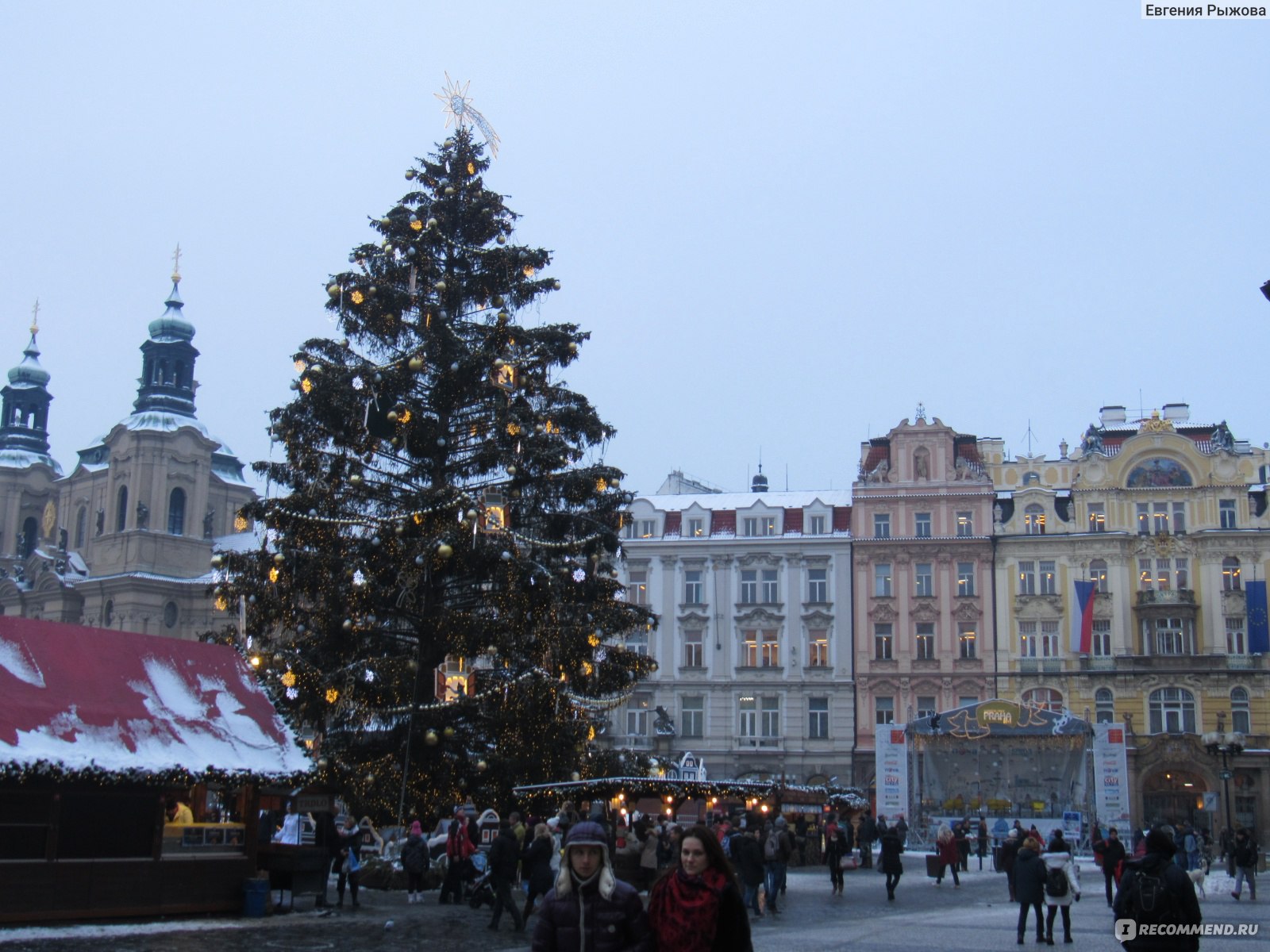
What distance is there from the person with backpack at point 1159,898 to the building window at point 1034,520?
1989 inches

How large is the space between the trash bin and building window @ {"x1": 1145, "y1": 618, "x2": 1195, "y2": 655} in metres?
44.6

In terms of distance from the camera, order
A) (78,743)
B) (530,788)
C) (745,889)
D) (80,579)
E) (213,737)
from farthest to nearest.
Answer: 1. (80,579)
2. (530,788)
3. (745,889)
4. (213,737)
5. (78,743)

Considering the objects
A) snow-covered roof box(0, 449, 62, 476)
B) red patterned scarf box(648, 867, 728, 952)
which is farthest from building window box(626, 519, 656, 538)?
snow-covered roof box(0, 449, 62, 476)

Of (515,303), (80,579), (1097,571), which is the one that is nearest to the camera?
(515,303)

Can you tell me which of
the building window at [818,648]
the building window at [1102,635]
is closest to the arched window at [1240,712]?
the building window at [1102,635]

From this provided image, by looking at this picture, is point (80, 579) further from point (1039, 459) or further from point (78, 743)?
point (78, 743)

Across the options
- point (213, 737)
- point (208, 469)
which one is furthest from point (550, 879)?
point (208, 469)

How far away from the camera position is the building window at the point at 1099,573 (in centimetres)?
5672

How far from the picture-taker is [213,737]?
19.0m

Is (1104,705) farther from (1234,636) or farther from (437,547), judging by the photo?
(437,547)

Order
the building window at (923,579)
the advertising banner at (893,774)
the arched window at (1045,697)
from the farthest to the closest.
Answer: the building window at (923,579) < the arched window at (1045,697) < the advertising banner at (893,774)

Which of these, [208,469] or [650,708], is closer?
[650,708]

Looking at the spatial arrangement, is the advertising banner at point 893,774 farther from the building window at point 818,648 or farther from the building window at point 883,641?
the building window at point 818,648

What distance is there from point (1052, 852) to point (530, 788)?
34.1ft
